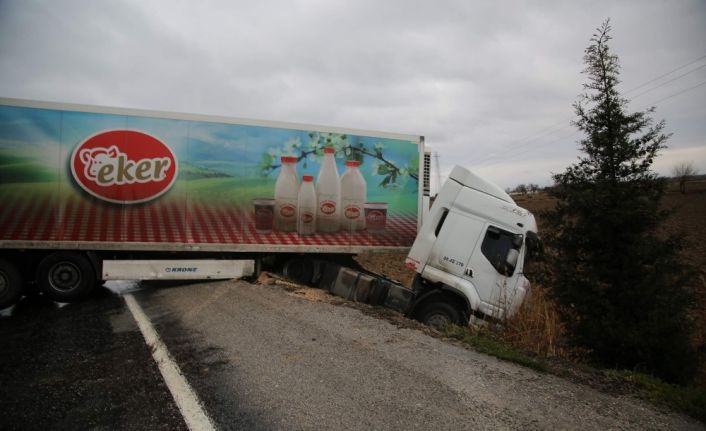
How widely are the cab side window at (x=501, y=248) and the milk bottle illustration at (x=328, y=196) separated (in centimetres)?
284

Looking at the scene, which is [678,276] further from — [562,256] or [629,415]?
[629,415]

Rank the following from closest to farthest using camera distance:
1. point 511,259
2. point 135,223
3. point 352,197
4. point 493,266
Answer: point 511,259 → point 493,266 → point 135,223 → point 352,197

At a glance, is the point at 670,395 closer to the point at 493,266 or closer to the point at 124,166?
the point at 493,266

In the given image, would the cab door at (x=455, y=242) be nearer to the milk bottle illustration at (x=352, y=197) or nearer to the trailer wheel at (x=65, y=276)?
the milk bottle illustration at (x=352, y=197)

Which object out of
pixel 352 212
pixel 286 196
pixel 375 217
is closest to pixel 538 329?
pixel 375 217

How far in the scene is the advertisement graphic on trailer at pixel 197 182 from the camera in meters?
7.00

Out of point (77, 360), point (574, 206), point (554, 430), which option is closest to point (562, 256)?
point (574, 206)

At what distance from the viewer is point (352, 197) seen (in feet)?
27.5

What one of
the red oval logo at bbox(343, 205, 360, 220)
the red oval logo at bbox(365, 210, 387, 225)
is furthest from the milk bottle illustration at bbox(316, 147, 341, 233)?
the red oval logo at bbox(365, 210, 387, 225)

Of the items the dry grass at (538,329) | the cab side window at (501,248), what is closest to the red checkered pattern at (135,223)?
the cab side window at (501,248)

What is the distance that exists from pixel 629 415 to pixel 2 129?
9.11 meters

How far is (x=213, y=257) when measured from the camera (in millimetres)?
8156

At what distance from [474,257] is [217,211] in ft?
15.2

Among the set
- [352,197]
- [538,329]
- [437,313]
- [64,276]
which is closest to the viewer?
[538,329]
